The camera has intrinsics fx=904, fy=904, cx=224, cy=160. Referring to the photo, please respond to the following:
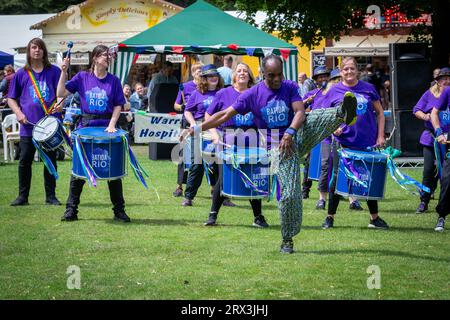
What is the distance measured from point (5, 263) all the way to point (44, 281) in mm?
1014

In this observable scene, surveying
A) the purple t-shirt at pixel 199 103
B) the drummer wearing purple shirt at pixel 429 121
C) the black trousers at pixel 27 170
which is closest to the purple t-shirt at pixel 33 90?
the black trousers at pixel 27 170

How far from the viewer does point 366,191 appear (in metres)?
10.7

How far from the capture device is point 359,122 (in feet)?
35.4

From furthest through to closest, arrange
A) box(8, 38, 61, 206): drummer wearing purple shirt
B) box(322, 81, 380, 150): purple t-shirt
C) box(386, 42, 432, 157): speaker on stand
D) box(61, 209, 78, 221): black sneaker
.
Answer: box(386, 42, 432, 157): speaker on stand
box(8, 38, 61, 206): drummer wearing purple shirt
box(61, 209, 78, 221): black sneaker
box(322, 81, 380, 150): purple t-shirt

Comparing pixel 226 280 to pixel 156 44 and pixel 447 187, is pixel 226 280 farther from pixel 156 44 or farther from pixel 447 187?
pixel 156 44

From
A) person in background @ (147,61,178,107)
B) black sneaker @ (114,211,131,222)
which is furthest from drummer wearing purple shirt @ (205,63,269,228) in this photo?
person in background @ (147,61,178,107)

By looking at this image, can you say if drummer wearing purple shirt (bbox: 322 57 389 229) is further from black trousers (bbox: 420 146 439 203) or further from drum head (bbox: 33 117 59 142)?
drum head (bbox: 33 117 59 142)

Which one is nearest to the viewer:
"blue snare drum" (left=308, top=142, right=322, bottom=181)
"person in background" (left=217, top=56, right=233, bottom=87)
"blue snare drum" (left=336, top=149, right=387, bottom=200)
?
"blue snare drum" (left=336, top=149, right=387, bottom=200)

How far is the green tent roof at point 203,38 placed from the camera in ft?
62.5

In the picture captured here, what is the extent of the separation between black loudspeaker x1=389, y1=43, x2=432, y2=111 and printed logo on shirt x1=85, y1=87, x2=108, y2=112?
33.0 feet

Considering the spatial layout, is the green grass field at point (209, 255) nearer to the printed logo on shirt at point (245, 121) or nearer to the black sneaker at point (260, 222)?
the black sneaker at point (260, 222)

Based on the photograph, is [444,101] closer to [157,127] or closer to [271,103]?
[271,103]

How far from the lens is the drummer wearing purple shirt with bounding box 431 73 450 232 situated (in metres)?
10.7

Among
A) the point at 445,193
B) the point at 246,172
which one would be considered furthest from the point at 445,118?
the point at 246,172
